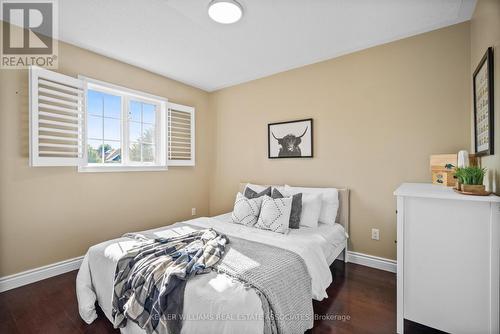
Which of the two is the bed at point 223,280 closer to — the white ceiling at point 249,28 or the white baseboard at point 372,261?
the white baseboard at point 372,261

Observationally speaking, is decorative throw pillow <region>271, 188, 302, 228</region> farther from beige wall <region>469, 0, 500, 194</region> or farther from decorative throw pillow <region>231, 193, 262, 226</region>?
beige wall <region>469, 0, 500, 194</region>

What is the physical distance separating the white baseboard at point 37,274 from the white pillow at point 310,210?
106 inches

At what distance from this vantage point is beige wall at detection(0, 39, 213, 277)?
7.53ft

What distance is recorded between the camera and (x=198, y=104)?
4.21m

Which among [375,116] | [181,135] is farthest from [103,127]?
[375,116]

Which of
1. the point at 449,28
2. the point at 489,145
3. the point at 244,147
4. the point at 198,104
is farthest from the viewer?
the point at 198,104

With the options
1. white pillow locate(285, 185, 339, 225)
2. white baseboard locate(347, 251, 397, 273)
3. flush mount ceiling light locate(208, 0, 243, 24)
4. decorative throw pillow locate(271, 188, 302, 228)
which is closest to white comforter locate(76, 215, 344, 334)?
decorative throw pillow locate(271, 188, 302, 228)

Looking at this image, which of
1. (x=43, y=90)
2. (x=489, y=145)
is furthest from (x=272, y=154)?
(x=43, y=90)

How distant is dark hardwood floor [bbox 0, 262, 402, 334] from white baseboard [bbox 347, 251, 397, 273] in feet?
0.31

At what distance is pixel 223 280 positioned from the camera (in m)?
1.39

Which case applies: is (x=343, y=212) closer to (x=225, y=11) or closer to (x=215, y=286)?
(x=215, y=286)

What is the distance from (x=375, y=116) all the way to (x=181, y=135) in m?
2.83

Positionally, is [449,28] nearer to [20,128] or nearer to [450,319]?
[450,319]

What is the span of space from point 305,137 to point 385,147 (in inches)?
38.7
